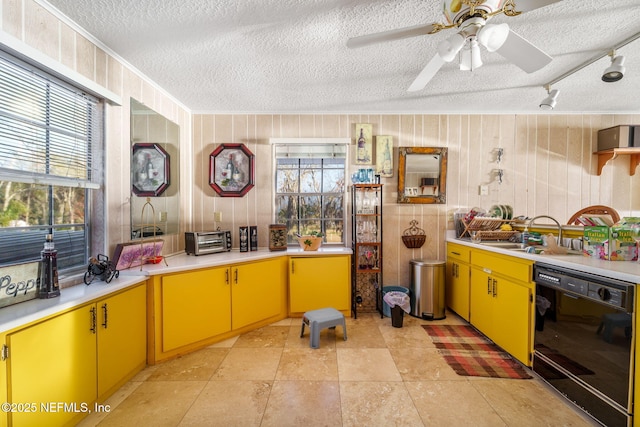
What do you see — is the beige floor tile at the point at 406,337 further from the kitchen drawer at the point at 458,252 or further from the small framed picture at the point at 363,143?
the small framed picture at the point at 363,143

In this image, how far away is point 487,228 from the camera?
10.0 feet

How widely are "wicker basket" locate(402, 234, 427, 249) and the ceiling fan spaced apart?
2.12 metres

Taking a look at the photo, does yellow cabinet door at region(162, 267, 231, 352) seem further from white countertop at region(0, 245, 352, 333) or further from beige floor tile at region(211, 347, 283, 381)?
beige floor tile at region(211, 347, 283, 381)

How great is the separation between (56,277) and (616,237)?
3.55 metres

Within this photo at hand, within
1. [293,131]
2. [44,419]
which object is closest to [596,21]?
[293,131]

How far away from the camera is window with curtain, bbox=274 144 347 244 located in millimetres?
3477

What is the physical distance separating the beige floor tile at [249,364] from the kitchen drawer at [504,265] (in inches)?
82.7

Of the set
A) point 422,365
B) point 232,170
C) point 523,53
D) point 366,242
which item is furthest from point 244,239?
point 523,53

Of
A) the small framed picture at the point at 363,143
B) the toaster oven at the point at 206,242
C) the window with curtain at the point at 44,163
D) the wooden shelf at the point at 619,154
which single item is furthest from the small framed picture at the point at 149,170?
the wooden shelf at the point at 619,154

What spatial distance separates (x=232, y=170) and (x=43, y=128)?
6.04 feet

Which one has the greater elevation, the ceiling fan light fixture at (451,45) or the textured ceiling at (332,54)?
the textured ceiling at (332,54)

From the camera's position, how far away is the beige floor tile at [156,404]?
1.61 meters

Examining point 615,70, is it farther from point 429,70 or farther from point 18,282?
point 18,282

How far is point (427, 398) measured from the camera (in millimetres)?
1802
